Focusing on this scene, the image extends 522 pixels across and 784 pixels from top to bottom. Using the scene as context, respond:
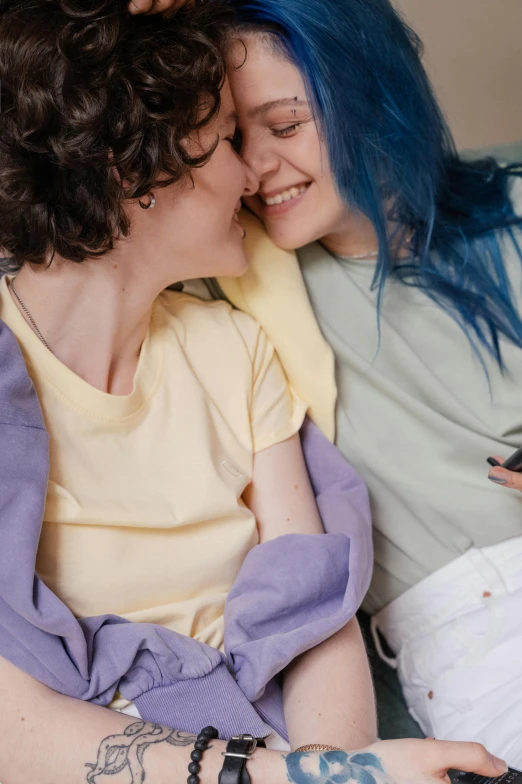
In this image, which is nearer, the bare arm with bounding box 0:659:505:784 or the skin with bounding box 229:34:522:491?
the bare arm with bounding box 0:659:505:784

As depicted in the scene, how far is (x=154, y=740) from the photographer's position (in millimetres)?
1066

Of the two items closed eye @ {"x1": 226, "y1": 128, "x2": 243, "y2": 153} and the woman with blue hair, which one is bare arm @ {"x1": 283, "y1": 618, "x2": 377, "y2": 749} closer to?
the woman with blue hair

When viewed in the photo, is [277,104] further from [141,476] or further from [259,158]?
[141,476]

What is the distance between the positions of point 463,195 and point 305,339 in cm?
42

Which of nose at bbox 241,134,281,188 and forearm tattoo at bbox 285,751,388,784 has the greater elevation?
nose at bbox 241,134,281,188

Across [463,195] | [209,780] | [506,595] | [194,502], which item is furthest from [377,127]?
[209,780]

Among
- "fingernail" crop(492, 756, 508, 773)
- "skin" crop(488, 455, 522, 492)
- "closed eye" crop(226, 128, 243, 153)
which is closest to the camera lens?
"fingernail" crop(492, 756, 508, 773)

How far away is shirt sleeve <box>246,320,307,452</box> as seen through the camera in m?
1.38

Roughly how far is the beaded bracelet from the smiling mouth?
87cm

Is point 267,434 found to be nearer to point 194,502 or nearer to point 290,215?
point 194,502

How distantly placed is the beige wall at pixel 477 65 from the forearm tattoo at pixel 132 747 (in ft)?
6.47

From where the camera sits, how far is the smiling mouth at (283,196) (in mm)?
1469

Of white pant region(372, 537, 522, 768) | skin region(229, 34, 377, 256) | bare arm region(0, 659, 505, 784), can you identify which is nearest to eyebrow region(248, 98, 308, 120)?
skin region(229, 34, 377, 256)

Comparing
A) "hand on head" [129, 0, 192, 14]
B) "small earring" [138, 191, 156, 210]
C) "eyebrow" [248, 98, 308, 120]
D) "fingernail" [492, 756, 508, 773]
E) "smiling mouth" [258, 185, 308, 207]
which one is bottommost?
"fingernail" [492, 756, 508, 773]
